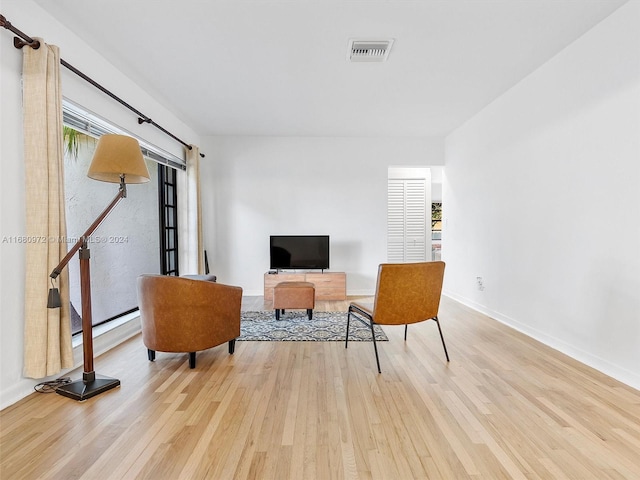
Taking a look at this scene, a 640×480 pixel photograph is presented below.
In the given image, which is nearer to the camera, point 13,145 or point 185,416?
point 185,416

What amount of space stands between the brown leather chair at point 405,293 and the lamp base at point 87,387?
1958 mm

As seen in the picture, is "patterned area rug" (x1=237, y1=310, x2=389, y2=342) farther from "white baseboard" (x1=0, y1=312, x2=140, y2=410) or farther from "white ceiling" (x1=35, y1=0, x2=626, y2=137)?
"white ceiling" (x1=35, y1=0, x2=626, y2=137)

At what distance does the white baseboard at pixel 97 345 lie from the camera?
7.04 ft

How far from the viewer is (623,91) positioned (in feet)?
8.18

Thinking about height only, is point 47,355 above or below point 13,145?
below

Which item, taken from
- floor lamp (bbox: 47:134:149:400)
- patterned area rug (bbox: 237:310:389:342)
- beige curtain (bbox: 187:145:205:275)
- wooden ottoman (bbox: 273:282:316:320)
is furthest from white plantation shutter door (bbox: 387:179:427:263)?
floor lamp (bbox: 47:134:149:400)

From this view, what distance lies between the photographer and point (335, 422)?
1.92 m

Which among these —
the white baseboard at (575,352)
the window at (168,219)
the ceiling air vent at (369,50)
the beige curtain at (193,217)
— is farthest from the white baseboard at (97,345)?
the white baseboard at (575,352)

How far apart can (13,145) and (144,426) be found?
6.49ft

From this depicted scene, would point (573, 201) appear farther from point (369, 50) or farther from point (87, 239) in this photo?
point (87, 239)

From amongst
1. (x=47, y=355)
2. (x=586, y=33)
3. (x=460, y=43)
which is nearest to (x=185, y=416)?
(x=47, y=355)

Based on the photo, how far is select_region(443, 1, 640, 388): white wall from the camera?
2.46 meters

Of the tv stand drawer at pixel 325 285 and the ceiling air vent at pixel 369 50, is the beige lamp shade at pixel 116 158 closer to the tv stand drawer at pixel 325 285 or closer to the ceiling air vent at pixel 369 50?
the ceiling air vent at pixel 369 50

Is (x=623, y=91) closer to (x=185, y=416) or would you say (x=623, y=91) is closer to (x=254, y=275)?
(x=185, y=416)
